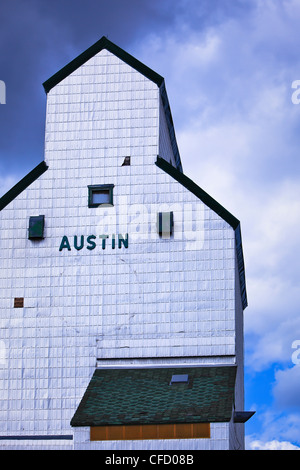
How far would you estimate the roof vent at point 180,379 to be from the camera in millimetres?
52562

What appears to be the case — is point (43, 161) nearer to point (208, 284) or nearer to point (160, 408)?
point (208, 284)

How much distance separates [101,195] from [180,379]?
1309cm

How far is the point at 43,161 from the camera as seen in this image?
59469 mm

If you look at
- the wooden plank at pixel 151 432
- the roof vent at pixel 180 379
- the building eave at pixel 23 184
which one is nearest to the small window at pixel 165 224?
the building eave at pixel 23 184

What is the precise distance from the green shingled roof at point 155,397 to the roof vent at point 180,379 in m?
0.23

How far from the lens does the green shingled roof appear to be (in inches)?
1948

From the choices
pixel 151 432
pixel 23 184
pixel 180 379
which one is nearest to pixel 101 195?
pixel 23 184

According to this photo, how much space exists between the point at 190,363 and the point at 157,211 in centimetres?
974

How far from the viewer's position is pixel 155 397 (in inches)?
2020

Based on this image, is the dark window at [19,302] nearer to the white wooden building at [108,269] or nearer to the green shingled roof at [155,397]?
the white wooden building at [108,269]
